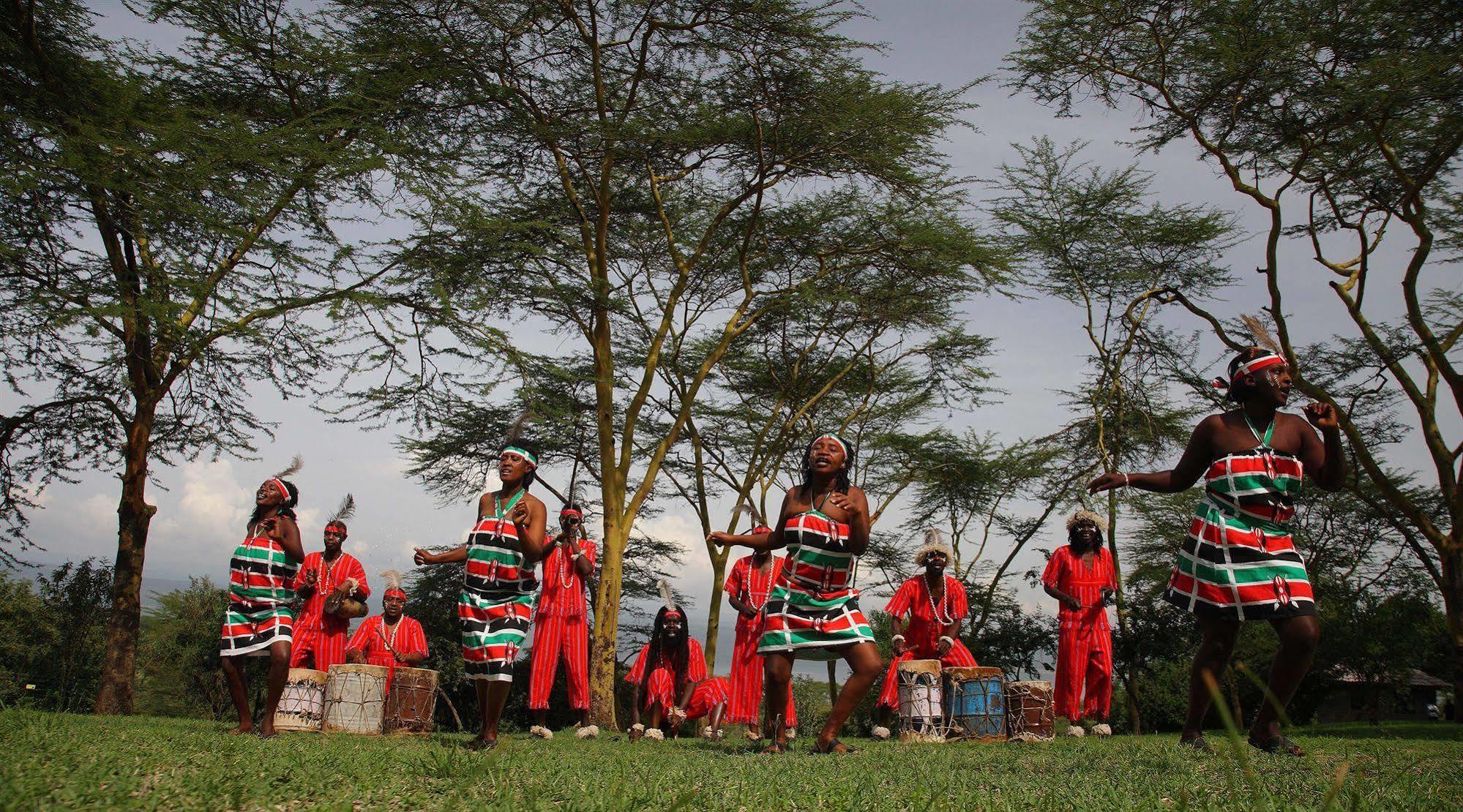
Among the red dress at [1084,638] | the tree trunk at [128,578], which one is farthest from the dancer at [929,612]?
the tree trunk at [128,578]

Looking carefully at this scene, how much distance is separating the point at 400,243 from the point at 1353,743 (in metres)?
10.7

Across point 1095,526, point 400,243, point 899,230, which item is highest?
point 899,230

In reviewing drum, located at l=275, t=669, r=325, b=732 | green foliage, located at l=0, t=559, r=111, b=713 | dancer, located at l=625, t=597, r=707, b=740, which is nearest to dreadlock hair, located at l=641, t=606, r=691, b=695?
A: dancer, located at l=625, t=597, r=707, b=740

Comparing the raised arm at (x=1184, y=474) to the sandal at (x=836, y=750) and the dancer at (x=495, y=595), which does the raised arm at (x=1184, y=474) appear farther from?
the dancer at (x=495, y=595)

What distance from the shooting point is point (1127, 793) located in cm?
399

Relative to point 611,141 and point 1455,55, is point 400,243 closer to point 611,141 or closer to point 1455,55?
point 611,141

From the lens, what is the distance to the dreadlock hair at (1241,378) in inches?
252

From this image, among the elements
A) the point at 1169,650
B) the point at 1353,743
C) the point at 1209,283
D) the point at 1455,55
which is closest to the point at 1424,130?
the point at 1455,55

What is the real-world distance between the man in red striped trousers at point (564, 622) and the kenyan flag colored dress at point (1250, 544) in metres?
6.73

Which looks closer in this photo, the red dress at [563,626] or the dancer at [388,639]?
the red dress at [563,626]

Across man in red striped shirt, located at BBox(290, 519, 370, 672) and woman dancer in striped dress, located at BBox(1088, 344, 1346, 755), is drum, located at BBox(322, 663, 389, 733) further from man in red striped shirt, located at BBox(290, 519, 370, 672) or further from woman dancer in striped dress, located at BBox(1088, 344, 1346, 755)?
woman dancer in striped dress, located at BBox(1088, 344, 1346, 755)

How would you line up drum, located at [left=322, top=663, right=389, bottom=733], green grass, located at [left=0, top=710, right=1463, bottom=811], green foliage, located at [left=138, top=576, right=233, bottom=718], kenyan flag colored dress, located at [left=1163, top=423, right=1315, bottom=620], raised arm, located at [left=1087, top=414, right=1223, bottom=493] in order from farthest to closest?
Result: green foliage, located at [left=138, top=576, right=233, bottom=718] < drum, located at [left=322, top=663, right=389, bottom=733] < raised arm, located at [left=1087, top=414, right=1223, bottom=493] < kenyan flag colored dress, located at [left=1163, top=423, right=1315, bottom=620] < green grass, located at [left=0, top=710, right=1463, bottom=811]

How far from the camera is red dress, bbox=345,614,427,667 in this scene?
12000 millimetres

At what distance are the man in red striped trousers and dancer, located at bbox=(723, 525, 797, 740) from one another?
1640mm
